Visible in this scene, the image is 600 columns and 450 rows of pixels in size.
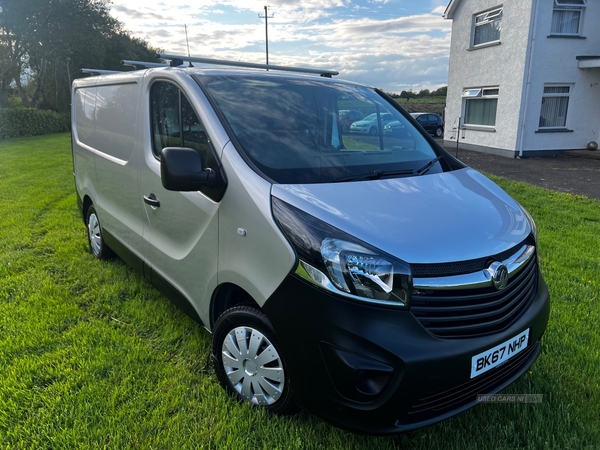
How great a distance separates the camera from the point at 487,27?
1612cm

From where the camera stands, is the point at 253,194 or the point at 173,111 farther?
the point at 173,111

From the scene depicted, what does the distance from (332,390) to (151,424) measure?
1087 millimetres

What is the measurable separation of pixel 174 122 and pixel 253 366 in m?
1.66

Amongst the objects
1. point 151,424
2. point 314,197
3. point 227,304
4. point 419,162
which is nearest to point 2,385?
point 151,424

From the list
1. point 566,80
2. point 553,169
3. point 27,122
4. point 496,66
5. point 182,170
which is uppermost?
point 496,66

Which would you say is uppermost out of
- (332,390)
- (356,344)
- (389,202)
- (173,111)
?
(173,111)

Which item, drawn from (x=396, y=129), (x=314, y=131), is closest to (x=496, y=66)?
(x=396, y=129)

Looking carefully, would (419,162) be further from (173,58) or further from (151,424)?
(151,424)

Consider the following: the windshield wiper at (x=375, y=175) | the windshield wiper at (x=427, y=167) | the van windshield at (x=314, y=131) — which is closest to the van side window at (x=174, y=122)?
the van windshield at (x=314, y=131)

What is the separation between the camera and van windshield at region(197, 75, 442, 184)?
8.38 feet

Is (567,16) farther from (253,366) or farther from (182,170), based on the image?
(253,366)

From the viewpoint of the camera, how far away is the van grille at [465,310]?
6.40 feet

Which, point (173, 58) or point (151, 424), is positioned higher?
point (173, 58)

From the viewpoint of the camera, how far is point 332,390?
6.43 ft
